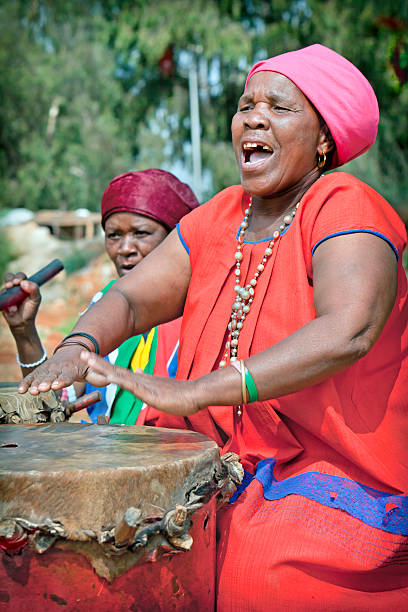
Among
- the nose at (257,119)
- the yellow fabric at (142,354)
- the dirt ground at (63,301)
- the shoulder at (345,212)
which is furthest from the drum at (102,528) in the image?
the dirt ground at (63,301)

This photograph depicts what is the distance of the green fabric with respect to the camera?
9.43 ft

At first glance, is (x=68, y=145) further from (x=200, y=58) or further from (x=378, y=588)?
(x=378, y=588)

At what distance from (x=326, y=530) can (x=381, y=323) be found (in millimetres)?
534

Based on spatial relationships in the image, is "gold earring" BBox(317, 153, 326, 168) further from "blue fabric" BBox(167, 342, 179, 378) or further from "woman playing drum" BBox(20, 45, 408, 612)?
"blue fabric" BBox(167, 342, 179, 378)

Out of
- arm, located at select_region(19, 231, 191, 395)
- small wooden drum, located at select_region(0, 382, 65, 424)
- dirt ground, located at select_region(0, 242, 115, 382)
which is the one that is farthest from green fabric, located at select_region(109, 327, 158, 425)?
dirt ground, located at select_region(0, 242, 115, 382)

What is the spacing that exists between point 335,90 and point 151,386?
1.05 metres

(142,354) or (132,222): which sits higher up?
(132,222)

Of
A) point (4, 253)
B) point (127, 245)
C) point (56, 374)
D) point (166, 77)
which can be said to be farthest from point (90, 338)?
point (166, 77)

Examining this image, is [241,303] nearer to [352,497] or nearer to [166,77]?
[352,497]

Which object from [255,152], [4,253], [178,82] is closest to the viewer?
[255,152]

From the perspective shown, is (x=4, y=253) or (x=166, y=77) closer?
(x=4, y=253)

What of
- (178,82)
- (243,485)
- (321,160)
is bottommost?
(178,82)

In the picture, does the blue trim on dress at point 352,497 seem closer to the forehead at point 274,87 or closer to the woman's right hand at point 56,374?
the woman's right hand at point 56,374

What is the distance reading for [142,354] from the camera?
3.12 m
